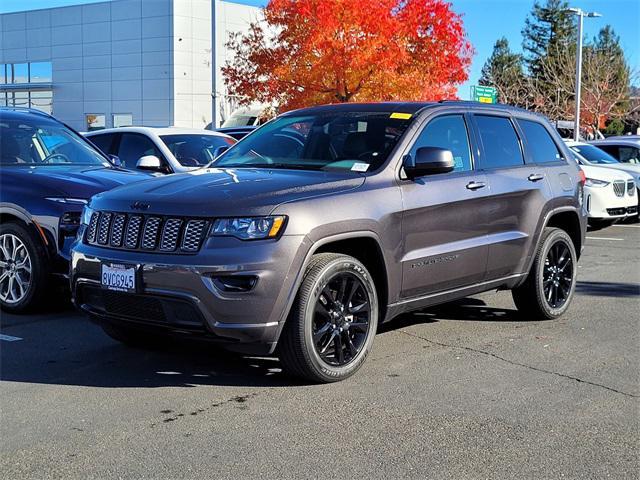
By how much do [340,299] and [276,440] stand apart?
126cm

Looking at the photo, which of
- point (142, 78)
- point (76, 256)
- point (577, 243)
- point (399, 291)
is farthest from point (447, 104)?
point (142, 78)

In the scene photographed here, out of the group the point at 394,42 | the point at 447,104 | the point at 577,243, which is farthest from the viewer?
the point at 394,42

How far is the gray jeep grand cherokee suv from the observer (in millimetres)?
4762

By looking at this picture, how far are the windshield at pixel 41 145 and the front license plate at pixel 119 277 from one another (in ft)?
10.1

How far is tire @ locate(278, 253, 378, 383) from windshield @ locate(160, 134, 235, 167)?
566cm

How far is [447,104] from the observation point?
643 centimetres

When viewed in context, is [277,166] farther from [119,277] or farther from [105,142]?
[105,142]

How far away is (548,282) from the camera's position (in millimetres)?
7277

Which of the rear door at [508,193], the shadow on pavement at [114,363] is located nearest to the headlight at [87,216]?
the shadow on pavement at [114,363]

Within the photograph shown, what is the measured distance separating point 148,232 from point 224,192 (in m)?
0.52

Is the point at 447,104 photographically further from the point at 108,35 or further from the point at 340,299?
the point at 108,35

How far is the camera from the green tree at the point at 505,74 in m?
49.6

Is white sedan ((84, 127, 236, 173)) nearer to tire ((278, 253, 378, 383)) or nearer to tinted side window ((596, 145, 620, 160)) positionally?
tire ((278, 253, 378, 383))

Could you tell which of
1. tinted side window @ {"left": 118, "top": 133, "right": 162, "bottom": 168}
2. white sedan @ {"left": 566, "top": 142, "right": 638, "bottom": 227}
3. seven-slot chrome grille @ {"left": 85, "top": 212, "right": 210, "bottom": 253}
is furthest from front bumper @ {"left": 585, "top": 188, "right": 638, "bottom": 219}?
seven-slot chrome grille @ {"left": 85, "top": 212, "right": 210, "bottom": 253}
